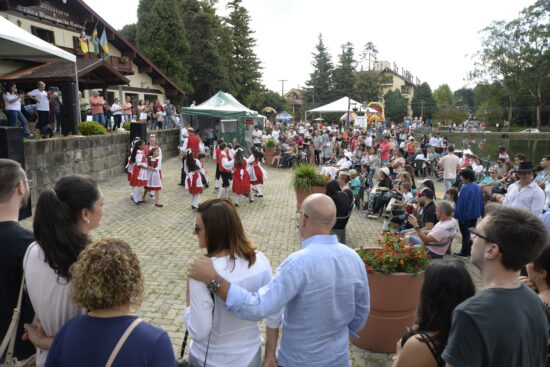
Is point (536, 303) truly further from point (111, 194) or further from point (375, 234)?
point (111, 194)

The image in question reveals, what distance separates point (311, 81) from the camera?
65188 mm

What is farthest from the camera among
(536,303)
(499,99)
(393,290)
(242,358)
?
(499,99)

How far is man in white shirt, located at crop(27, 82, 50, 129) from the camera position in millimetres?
12023

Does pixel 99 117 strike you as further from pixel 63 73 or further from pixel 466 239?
pixel 466 239

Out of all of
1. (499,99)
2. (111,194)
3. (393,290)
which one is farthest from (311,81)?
(393,290)

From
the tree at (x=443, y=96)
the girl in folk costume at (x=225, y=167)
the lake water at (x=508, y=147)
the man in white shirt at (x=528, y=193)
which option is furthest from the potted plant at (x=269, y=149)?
the tree at (x=443, y=96)

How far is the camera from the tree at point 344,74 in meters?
62.8

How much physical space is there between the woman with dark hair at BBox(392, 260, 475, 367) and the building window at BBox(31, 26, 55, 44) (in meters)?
21.0

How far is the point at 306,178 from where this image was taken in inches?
382

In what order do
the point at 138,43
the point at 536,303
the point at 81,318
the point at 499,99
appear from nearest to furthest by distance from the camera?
the point at 81,318 < the point at 536,303 < the point at 138,43 < the point at 499,99

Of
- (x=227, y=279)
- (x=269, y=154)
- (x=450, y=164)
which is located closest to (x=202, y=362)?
(x=227, y=279)

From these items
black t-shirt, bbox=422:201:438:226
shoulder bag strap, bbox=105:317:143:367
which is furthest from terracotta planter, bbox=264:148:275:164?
shoulder bag strap, bbox=105:317:143:367

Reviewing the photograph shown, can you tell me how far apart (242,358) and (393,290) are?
7.72 ft

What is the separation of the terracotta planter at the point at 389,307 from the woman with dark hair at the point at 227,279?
6.82ft
